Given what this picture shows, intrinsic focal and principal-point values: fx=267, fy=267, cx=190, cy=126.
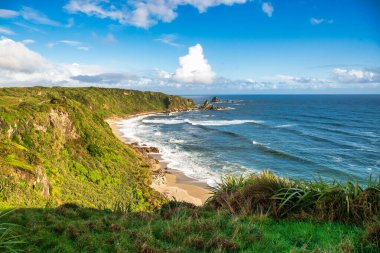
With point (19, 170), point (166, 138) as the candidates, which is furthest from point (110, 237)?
point (166, 138)

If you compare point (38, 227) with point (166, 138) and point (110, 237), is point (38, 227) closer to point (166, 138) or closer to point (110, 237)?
point (110, 237)

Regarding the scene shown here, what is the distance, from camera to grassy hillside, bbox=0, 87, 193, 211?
16.3 m

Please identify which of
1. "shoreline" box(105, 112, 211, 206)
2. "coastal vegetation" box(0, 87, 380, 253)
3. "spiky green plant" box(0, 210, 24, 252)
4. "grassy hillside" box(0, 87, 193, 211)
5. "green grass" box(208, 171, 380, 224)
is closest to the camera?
"spiky green plant" box(0, 210, 24, 252)

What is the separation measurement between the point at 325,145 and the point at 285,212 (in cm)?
4772

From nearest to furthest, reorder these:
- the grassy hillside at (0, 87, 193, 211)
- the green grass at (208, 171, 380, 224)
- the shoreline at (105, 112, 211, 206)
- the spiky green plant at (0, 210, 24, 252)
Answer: the spiky green plant at (0, 210, 24, 252), the green grass at (208, 171, 380, 224), the grassy hillside at (0, 87, 193, 211), the shoreline at (105, 112, 211, 206)

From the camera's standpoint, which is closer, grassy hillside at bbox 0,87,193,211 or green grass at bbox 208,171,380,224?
green grass at bbox 208,171,380,224

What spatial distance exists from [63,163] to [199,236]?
2448 cm

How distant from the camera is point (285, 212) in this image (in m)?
7.25

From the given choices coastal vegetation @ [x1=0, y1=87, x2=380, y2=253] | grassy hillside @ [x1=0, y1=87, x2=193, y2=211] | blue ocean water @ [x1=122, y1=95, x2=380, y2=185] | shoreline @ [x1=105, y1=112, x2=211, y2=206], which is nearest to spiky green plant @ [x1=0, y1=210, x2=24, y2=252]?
coastal vegetation @ [x1=0, y1=87, x2=380, y2=253]

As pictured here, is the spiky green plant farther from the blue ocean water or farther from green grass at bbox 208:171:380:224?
the blue ocean water

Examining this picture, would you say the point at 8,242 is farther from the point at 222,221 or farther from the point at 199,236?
the point at 222,221

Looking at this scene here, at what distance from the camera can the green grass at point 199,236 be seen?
Answer: 16.9 ft

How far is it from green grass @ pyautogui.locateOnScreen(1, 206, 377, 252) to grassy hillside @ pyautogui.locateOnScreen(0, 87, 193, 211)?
23.8 feet

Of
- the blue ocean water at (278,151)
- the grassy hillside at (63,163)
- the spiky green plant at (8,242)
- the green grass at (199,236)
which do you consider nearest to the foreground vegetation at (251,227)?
the green grass at (199,236)
